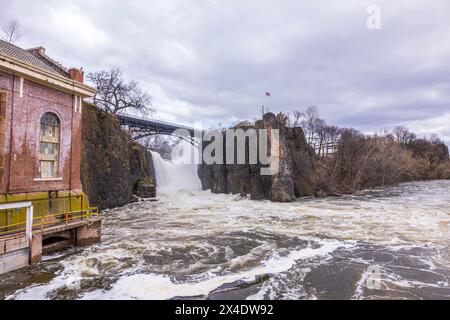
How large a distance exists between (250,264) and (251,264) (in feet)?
0.12

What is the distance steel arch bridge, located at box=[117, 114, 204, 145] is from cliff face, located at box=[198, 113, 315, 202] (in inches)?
520

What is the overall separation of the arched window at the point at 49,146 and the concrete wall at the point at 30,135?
199 mm

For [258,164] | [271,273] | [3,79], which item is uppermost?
[3,79]

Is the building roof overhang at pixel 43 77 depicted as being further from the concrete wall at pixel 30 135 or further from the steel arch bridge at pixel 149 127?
the steel arch bridge at pixel 149 127

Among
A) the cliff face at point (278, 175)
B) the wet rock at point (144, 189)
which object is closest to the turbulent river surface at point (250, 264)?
the cliff face at point (278, 175)

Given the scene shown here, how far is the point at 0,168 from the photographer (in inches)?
403

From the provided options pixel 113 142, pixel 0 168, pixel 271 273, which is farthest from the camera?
pixel 113 142

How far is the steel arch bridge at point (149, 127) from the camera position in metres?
43.4

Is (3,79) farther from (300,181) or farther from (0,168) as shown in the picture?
(300,181)
